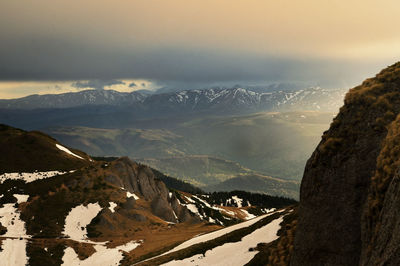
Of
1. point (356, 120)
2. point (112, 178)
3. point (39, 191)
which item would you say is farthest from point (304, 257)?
point (112, 178)

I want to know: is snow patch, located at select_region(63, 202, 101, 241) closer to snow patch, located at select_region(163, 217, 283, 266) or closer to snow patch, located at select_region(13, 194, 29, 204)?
snow patch, located at select_region(13, 194, 29, 204)

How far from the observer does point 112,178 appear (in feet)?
409

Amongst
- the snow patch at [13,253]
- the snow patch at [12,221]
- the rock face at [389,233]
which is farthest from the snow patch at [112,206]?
the rock face at [389,233]

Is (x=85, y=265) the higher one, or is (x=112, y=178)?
(x=112, y=178)

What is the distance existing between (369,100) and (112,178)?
380 feet

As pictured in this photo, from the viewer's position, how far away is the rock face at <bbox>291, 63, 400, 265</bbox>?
1848 centimetres

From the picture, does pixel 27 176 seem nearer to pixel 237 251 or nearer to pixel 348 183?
pixel 237 251

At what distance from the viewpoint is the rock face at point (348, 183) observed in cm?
1848

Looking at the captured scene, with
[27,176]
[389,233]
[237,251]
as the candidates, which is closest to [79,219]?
[27,176]

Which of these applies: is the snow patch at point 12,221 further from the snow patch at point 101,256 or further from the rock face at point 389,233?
the rock face at point 389,233

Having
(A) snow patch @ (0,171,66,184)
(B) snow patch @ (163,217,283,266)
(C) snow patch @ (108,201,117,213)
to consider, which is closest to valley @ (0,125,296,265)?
(A) snow patch @ (0,171,66,184)

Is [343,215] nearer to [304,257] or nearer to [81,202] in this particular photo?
[304,257]

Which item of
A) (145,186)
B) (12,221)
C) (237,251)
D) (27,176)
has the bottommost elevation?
(145,186)

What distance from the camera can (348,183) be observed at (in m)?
19.3
